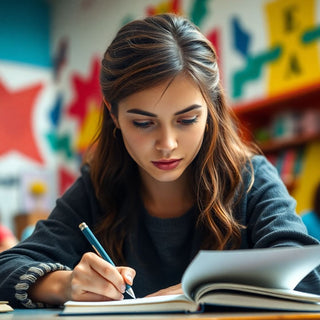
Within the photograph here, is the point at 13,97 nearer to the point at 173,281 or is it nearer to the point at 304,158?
the point at 304,158

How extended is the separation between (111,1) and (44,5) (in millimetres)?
973

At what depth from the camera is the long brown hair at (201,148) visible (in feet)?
3.44

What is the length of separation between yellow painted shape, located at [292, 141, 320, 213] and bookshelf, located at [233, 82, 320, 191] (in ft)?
0.11

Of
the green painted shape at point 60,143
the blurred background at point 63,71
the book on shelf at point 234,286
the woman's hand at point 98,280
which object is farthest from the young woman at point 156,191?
the green painted shape at point 60,143

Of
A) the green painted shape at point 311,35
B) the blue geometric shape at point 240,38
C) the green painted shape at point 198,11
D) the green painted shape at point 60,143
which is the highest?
the green painted shape at point 198,11

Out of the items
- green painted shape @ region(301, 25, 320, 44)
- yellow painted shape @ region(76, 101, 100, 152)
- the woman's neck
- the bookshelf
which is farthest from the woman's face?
yellow painted shape @ region(76, 101, 100, 152)

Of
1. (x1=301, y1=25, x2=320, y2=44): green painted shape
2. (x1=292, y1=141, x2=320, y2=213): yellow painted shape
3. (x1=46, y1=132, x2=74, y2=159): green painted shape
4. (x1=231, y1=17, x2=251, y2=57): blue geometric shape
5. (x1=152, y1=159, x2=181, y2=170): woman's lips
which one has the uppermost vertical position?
(x1=231, y1=17, x2=251, y2=57): blue geometric shape

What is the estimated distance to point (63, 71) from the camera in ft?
18.4

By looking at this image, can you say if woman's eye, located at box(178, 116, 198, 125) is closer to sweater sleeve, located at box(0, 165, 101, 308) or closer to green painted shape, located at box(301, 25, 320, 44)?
sweater sleeve, located at box(0, 165, 101, 308)

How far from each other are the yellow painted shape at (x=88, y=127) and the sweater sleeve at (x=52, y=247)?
3.89 m

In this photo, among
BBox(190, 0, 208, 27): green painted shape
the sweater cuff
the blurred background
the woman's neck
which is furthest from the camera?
BBox(190, 0, 208, 27): green painted shape

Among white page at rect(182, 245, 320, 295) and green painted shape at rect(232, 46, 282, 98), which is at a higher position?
green painted shape at rect(232, 46, 282, 98)

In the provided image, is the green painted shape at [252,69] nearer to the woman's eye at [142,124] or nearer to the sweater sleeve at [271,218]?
the sweater sleeve at [271,218]

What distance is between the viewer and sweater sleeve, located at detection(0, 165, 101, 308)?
979mm
